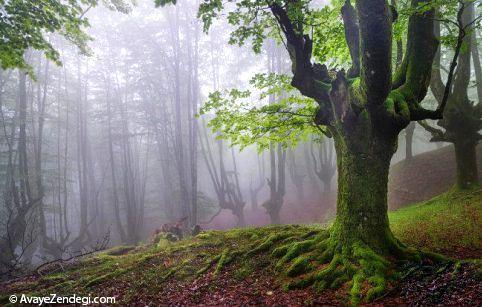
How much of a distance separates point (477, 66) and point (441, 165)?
5614 mm

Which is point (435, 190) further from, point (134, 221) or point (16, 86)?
point (16, 86)

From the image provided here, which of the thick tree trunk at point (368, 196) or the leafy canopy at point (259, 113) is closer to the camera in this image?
the thick tree trunk at point (368, 196)

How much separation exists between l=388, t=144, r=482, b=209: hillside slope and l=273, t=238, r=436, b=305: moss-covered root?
11355 millimetres

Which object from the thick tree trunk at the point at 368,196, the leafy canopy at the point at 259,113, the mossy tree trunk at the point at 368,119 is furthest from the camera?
the leafy canopy at the point at 259,113

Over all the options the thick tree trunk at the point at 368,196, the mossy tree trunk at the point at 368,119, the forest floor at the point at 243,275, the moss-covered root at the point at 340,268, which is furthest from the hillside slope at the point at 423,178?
the moss-covered root at the point at 340,268

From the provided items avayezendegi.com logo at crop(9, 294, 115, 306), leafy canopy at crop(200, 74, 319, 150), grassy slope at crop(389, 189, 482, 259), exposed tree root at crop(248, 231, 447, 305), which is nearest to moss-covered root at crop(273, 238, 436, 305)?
exposed tree root at crop(248, 231, 447, 305)

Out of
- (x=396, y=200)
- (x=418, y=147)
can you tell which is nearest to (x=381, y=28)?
(x=396, y=200)

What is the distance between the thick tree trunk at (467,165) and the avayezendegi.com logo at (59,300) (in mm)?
11627

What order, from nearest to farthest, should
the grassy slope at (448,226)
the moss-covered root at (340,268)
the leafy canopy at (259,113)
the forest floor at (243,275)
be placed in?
the forest floor at (243,275), the moss-covered root at (340,268), the grassy slope at (448,226), the leafy canopy at (259,113)

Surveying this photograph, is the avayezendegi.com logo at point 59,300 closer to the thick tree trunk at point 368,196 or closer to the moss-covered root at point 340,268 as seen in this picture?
the moss-covered root at point 340,268

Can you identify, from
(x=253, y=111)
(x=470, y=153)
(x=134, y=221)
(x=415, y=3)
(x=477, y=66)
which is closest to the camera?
(x=415, y=3)

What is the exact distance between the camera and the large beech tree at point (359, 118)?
179 inches

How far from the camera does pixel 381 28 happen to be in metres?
3.85

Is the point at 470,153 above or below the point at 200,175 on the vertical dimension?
above
